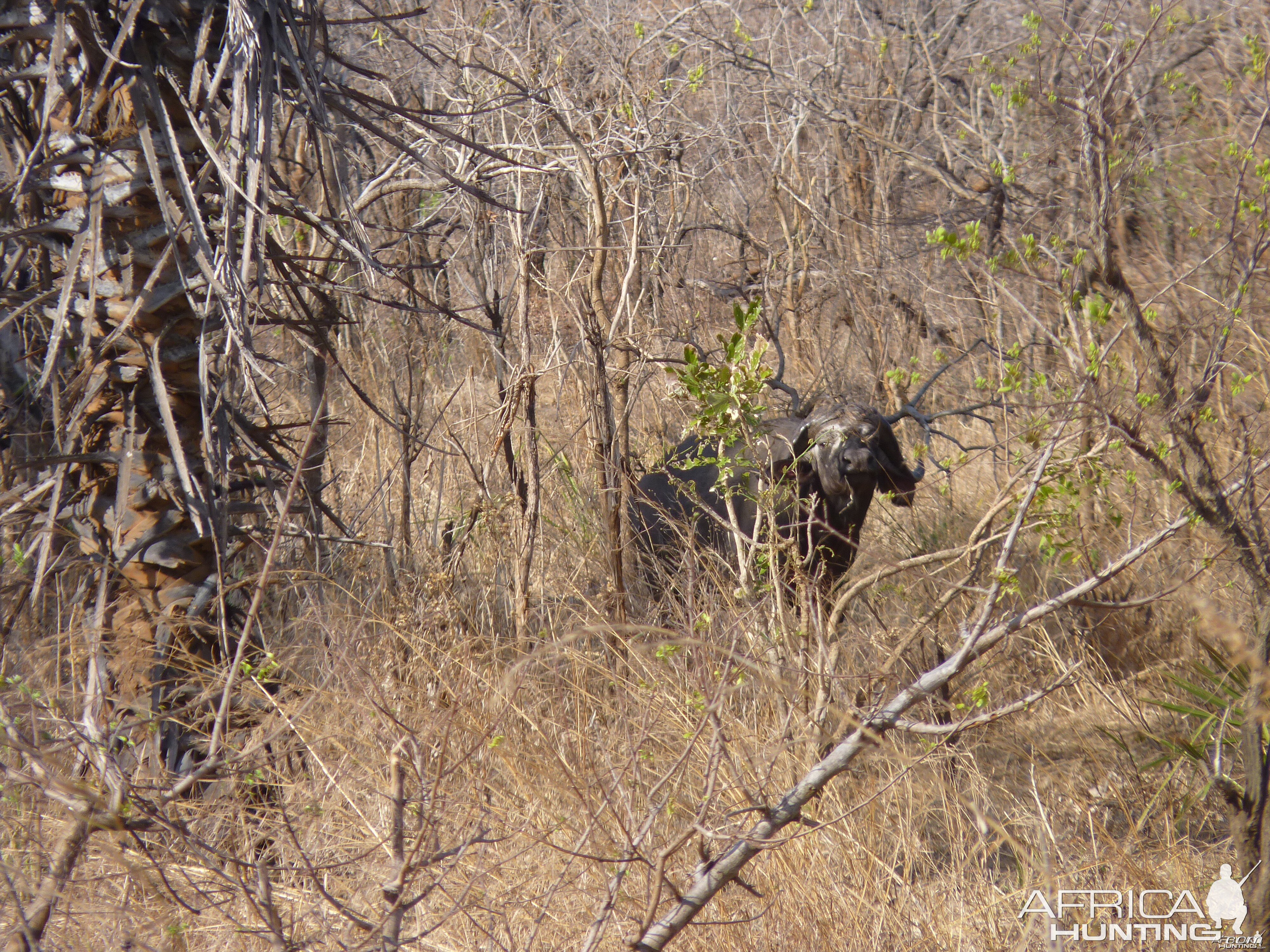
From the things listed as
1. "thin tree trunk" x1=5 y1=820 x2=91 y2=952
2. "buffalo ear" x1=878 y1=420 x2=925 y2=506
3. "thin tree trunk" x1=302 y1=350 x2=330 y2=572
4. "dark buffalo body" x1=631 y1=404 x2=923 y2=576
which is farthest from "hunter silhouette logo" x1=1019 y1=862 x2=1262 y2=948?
"thin tree trunk" x1=302 y1=350 x2=330 y2=572

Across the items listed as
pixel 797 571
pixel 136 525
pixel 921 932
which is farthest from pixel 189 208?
pixel 921 932

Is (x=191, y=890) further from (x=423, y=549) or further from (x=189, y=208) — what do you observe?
(x=423, y=549)

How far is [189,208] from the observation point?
2926 millimetres

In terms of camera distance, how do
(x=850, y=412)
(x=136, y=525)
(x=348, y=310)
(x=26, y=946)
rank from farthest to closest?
(x=348, y=310)
(x=850, y=412)
(x=136, y=525)
(x=26, y=946)

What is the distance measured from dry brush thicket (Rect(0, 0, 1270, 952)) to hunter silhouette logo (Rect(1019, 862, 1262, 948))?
0.08 m

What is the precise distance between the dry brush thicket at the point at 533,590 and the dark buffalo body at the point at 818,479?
20cm

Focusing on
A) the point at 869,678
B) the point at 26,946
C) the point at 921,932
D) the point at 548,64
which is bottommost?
the point at 921,932

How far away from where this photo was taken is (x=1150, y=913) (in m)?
2.91

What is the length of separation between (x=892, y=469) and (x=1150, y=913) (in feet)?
6.31

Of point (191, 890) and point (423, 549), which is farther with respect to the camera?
point (423, 549)

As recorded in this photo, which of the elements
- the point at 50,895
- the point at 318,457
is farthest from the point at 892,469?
the point at 50,895

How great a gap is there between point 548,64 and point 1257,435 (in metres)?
4.37

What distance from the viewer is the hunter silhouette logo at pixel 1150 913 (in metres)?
2.72

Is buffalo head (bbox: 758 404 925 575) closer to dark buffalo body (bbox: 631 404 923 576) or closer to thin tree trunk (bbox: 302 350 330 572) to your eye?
dark buffalo body (bbox: 631 404 923 576)
